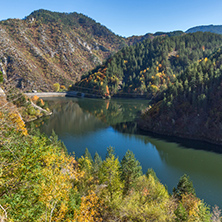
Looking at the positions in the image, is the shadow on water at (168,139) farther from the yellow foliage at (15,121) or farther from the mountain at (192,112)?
the yellow foliage at (15,121)

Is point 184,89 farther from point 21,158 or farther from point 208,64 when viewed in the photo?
point 21,158

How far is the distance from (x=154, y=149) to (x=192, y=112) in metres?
30.4

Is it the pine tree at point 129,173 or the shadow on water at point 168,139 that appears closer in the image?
the pine tree at point 129,173

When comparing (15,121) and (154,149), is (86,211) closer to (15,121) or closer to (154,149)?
(15,121)

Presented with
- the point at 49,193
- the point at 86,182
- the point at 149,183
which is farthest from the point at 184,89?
the point at 49,193

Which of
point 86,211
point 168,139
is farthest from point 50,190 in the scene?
point 168,139

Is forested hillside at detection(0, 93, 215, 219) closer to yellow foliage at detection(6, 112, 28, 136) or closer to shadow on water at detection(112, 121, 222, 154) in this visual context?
yellow foliage at detection(6, 112, 28, 136)

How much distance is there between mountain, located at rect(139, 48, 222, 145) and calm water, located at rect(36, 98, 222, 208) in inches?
283

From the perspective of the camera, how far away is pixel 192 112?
8212 centimetres

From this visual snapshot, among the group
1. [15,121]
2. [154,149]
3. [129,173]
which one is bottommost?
[154,149]

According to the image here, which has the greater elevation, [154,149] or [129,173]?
[129,173]

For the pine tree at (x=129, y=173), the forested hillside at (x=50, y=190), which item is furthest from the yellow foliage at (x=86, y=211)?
the pine tree at (x=129, y=173)

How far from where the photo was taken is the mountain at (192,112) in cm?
7481

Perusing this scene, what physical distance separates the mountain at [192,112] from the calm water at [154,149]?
7.20 meters
